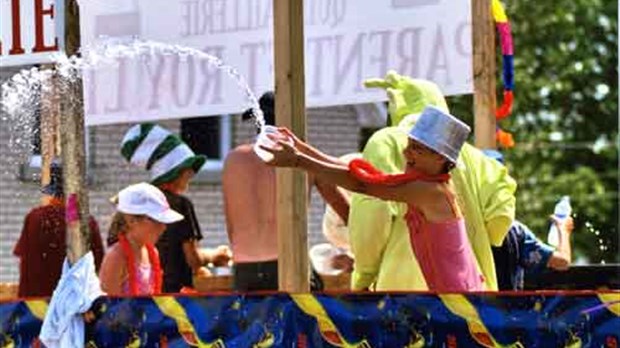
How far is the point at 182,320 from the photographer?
282 inches

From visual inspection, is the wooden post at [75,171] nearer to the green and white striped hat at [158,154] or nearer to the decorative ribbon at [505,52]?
the green and white striped hat at [158,154]

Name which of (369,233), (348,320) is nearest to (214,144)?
(369,233)

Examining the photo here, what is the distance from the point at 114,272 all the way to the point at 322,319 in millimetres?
1962

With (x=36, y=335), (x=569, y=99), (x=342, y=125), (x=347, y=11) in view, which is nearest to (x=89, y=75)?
(x=347, y=11)

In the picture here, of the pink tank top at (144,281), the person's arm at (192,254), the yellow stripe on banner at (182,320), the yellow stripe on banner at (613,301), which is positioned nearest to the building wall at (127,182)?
the person's arm at (192,254)

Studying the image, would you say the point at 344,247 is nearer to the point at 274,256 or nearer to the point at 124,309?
the point at 274,256

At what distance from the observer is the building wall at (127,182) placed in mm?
15500

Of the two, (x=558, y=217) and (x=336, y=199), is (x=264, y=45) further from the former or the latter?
(x=558, y=217)

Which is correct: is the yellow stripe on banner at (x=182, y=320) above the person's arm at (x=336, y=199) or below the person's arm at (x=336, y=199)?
below

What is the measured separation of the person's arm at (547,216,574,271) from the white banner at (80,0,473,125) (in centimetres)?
87

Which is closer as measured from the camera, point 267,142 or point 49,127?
point 267,142

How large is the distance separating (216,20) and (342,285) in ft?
4.69

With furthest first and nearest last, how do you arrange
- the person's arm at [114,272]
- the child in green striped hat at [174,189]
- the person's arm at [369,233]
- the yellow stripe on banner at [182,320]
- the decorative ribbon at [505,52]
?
the decorative ribbon at [505,52] < the child in green striped hat at [174,189] < the person's arm at [114,272] < the person's arm at [369,233] < the yellow stripe on banner at [182,320]

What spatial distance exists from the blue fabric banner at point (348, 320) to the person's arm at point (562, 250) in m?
2.48
